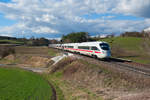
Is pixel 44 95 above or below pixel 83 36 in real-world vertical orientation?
below

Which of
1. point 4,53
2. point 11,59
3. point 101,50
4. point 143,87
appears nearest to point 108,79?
point 143,87

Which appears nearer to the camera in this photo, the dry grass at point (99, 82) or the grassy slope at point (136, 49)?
the dry grass at point (99, 82)

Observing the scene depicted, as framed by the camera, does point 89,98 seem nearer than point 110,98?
No

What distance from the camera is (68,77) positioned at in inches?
1056

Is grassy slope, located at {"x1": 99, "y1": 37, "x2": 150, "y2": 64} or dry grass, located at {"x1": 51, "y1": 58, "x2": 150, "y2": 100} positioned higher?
grassy slope, located at {"x1": 99, "y1": 37, "x2": 150, "y2": 64}

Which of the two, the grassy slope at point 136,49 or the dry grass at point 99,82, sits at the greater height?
the grassy slope at point 136,49

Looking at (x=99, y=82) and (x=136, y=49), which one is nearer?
(x=99, y=82)

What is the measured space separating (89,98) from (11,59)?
50.2 meters

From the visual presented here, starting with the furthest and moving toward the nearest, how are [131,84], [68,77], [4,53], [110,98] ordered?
[4,53] → [68,77] → [131,84] → [110,98]

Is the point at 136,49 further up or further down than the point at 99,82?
further up

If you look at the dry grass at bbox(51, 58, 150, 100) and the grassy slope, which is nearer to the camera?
the dry grass at bbox(51, 58, 150, 100)

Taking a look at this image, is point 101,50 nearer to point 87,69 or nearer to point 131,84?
point 87,69

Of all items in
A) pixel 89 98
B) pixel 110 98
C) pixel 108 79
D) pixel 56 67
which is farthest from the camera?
pixel 56 67

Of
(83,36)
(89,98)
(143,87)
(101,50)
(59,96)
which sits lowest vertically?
(59,96)
